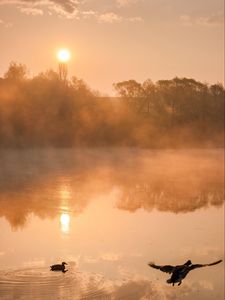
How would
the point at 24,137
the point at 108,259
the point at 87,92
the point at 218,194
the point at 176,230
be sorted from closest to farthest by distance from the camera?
the point at 108,259 < the point at 176,230 < the point at 218,194 < the point at 24,137 < the point at 87,92

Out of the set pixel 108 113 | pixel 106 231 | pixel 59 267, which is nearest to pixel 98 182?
pixel 106 231

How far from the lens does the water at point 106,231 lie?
1341cm

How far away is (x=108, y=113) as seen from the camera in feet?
197

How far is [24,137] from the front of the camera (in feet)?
159

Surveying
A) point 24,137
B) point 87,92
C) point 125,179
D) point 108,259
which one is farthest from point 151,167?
point 108,259

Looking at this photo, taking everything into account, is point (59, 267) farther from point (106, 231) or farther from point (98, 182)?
point (98, 182)

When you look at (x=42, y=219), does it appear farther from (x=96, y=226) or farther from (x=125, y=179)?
(x=125, y=179)

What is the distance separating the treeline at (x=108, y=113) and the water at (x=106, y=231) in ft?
40.7

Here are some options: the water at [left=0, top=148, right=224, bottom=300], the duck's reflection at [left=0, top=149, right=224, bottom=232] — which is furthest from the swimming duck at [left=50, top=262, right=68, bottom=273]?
the duck's reflection at [left=0, top=149, right=224, bottom=232]

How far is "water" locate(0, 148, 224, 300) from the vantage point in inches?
528

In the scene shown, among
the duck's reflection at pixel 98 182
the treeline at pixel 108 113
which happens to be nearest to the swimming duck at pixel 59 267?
the duck's reflection at pixel 98 182

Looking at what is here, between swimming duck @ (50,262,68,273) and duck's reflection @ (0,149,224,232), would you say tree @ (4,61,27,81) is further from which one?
swimming duck @ (50,262,68,273)

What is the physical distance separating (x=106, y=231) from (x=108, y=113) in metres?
41.4

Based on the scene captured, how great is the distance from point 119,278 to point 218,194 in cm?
1692
